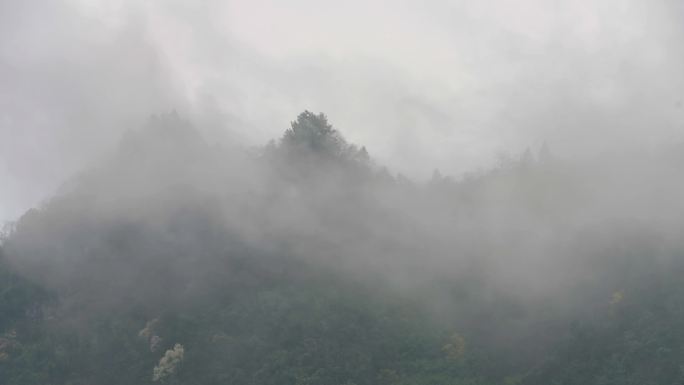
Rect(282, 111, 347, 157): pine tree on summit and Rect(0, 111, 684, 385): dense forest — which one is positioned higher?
Rect(282, 111, 347, 157): pine tree on summit

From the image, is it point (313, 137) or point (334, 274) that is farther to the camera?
point (313, 137)

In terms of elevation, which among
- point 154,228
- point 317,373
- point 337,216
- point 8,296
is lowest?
point 317,373

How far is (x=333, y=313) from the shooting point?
5294cm

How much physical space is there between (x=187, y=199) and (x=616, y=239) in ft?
98.9

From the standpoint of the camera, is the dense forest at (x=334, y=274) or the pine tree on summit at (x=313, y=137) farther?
the pine tree on summit at (x=313, y=137)

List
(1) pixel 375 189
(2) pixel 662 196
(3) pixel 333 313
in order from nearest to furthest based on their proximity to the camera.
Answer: (3) pixel 333 313
(2) pixel 662 196
(1) pixel 375 189

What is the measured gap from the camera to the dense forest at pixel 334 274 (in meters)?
47.9

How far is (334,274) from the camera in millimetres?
57719

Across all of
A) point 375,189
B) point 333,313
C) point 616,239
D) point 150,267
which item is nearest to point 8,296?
point 150,267

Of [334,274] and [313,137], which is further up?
[313,137]

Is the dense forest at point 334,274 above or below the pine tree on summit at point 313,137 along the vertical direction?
below

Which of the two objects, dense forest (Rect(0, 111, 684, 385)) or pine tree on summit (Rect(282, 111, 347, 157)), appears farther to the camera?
pine tree on summit (Rect(282, 111, 347, 157))

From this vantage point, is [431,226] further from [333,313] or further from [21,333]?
[21,333]

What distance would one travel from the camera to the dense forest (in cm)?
4794
